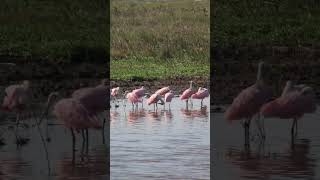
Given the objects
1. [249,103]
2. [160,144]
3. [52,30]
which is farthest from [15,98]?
[52,30]

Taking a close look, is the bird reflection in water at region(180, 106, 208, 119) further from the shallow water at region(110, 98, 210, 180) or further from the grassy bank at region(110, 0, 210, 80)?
the grassy bank at region(110, 0, 210, 80)


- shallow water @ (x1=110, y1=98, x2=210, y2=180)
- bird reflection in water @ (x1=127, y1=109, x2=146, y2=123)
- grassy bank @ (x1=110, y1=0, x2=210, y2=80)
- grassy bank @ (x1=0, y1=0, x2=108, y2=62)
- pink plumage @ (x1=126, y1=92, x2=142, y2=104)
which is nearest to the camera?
shallow water @ (x1=110, y1=98, x2=210, y2=180)

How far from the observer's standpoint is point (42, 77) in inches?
656

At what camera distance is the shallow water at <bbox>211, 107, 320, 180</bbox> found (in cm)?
738

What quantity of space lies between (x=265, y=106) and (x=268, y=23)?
17374 mm

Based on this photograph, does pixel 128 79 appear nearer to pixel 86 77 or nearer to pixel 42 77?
pixel 86 77

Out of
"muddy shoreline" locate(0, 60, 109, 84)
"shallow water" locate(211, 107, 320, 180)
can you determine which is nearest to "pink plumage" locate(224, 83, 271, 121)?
"shallow water" locate(211, 107, 320, 180)

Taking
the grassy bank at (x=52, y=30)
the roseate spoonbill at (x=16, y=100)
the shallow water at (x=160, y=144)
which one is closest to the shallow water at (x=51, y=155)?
the roseate spoonbill at (x=16, y=100)

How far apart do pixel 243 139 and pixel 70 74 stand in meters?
8.91

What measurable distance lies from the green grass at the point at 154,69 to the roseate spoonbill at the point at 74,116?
567 inches

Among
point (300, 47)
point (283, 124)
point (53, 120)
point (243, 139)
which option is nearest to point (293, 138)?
point (243, 139)

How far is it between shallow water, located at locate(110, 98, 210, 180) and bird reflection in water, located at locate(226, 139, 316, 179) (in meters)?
0.36

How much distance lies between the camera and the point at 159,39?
31.8 m

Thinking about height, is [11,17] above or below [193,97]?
above
